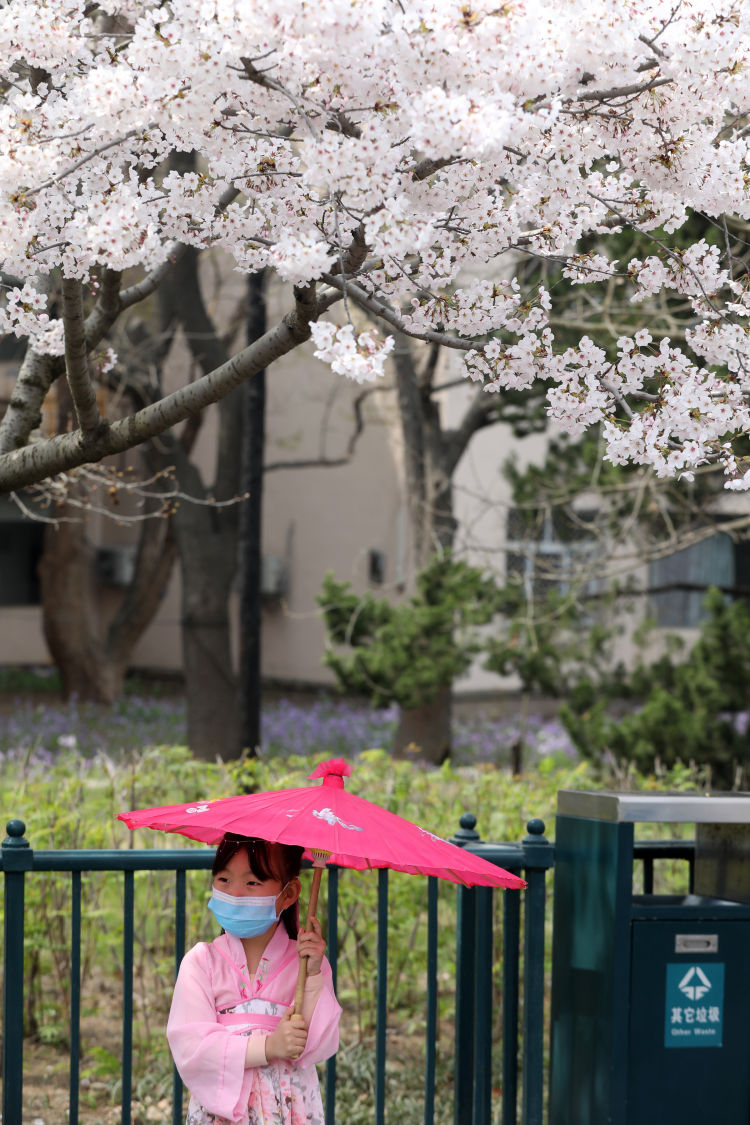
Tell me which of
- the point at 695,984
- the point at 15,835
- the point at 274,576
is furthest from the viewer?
the point at 274,576

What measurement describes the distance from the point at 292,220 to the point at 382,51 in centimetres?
72

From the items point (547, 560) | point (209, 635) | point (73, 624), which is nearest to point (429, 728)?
point (547, 560)

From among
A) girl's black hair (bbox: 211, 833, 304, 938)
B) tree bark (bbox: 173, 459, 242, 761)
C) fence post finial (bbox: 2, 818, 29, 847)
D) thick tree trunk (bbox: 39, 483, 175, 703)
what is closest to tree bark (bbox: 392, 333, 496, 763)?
tree bark (bbox: 173, 459, 242, 761)

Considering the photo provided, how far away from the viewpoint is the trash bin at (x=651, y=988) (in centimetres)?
311

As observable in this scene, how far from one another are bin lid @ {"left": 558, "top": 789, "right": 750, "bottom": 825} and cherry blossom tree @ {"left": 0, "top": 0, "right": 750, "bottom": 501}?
80 cm

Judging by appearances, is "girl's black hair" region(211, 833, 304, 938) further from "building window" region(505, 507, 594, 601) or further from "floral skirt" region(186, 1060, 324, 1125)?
"building window" region(505, 507, 594, 601)

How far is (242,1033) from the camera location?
2.39m

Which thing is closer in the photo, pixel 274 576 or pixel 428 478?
pixel 428 478

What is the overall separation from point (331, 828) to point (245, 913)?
241mm

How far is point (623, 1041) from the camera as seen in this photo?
3.11 meters

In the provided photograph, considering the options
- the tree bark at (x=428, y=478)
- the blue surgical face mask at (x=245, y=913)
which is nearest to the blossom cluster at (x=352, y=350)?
the blue surgical face mask at (x=245, y=913)

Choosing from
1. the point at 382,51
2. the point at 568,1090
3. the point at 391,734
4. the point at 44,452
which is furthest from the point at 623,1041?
the point at 391,734

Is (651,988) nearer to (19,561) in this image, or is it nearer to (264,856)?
(264,856)

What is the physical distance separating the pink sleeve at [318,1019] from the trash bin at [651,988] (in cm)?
97
